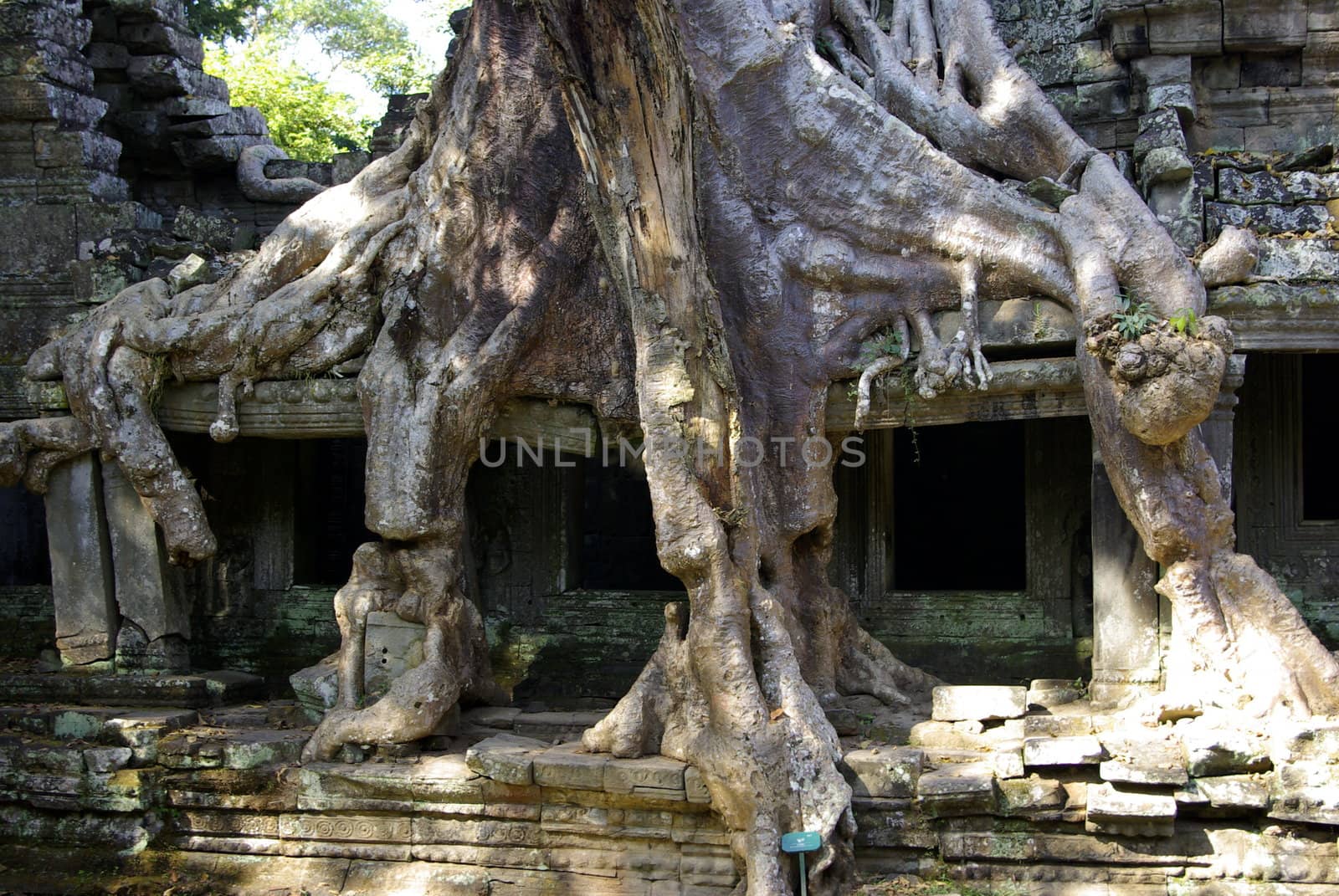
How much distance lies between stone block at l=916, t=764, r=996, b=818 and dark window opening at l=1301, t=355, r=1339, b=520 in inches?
177

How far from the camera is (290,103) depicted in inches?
628

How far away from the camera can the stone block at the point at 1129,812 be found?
534 centimetres

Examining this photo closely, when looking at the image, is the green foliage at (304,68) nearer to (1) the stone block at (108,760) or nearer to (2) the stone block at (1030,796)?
(1) the stone block at (108,760)

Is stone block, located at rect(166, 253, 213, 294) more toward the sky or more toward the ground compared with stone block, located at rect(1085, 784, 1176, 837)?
more toward the sky

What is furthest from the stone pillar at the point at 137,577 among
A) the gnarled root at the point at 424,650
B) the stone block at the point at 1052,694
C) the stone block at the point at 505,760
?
the stone block at the point at 1052,694

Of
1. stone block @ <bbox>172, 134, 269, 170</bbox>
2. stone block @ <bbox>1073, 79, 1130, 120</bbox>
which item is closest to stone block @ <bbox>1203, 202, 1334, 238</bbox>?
stone block @ <bbox>1073, 79, 1130, 120</bbox>

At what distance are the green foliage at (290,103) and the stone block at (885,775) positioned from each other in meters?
10.8

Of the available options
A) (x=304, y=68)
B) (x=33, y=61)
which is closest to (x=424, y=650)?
(x=33, y=61)

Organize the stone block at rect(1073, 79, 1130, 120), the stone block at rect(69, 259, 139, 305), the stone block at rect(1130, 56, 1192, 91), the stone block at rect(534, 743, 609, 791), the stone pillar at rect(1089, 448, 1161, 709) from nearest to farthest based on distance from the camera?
the stone block at rect(534, 743, 609, 791) → the stone pillar at rect(1089, 448, 1161, 709) → the stone block at rect(1130, 56, 1192, 91) → the stone block at rect(69, 259, 139, 305) → the stone block at rect(1073, 79, 1130, 120)

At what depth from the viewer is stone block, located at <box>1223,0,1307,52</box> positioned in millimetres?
7520

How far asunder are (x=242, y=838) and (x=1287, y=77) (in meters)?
6.50

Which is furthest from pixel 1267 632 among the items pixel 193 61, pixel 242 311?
pixel 193 61

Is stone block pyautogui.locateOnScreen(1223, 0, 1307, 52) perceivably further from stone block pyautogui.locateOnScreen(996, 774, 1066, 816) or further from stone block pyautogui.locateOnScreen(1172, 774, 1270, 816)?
stone block pyautogui.locateOnScreen(996, 774, 1066, 816)

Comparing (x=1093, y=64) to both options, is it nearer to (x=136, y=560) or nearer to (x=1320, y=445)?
(x=1320, y=445)
